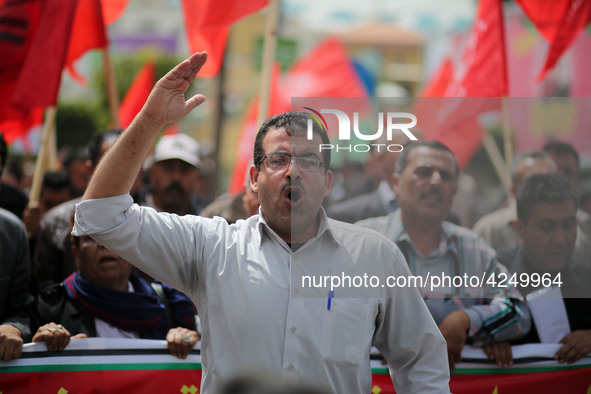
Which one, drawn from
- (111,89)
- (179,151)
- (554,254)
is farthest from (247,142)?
(554,254)

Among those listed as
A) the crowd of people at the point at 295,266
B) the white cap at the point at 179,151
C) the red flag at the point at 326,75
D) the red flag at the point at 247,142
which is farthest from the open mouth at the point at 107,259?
the red flag at the point at 326,75

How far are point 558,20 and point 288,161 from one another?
13.4 feet

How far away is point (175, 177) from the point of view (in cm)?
571

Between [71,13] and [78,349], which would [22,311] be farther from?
[71,13]

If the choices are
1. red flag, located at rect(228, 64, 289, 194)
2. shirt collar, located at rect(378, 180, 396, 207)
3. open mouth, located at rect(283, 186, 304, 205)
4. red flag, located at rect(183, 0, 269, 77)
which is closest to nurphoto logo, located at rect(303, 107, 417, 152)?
open mouth, located at rect(283, 186, 304, 205)

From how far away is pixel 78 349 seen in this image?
3453 mm

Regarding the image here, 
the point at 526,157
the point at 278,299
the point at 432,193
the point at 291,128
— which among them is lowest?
the point at 278,299

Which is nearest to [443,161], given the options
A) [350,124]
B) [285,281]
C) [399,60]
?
[350,124]

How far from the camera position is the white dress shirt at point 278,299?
8.14ft

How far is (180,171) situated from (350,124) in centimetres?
303

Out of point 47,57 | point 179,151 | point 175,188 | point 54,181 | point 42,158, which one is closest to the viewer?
point 175,188

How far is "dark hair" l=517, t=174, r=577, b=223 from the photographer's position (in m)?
3.60

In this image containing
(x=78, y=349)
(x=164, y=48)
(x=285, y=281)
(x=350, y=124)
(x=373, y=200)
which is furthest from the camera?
(x=164, y=48)

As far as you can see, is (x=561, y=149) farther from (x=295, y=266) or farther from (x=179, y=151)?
(x=295, y=266)
